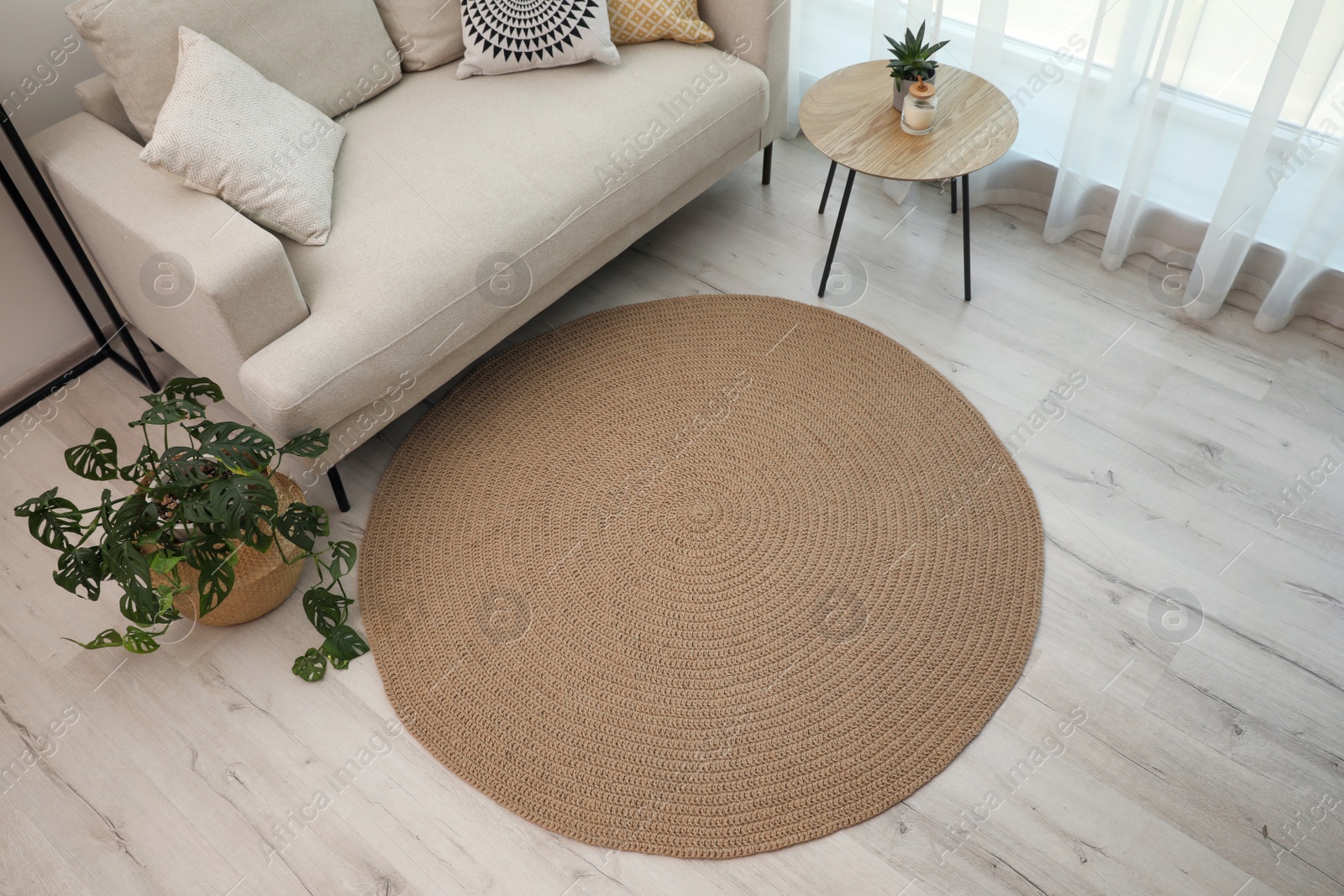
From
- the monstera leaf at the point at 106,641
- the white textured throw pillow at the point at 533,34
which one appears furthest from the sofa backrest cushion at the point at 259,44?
the monstera leaf at the point at 106,641

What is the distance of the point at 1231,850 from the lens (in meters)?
1.70

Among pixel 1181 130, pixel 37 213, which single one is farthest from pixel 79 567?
pixel 1181 130

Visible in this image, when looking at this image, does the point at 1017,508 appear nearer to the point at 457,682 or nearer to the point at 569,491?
the point at 569,491

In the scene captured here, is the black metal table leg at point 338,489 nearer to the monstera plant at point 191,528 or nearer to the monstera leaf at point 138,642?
the monstera plant at point 191,528

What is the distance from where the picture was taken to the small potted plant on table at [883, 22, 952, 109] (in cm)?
235

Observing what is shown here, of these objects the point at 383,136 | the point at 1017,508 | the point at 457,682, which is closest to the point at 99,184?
the point at 383,136

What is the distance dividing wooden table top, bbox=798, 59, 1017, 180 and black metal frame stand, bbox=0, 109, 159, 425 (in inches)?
63.8

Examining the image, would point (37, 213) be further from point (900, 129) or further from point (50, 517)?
point (900, 129)

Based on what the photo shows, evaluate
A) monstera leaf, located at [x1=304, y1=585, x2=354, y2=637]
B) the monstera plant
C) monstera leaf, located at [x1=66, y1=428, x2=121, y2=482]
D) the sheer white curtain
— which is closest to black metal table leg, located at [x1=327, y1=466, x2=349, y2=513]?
the monstera plant

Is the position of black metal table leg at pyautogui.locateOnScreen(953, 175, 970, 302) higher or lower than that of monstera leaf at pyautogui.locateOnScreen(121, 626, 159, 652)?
higher

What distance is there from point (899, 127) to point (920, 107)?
0.08m

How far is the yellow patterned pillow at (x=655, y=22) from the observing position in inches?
99.1

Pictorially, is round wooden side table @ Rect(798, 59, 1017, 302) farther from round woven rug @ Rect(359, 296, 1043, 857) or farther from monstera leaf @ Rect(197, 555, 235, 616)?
monstera leaf @ Rect(197, 555, 235, 616)

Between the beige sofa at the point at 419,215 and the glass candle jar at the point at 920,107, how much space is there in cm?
41
